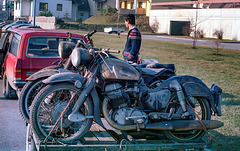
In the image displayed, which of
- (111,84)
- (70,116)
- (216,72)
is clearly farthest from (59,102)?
(216,72)

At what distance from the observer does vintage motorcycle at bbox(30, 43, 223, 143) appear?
468cm

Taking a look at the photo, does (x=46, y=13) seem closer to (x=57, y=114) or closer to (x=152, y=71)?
(x=152, y=71)

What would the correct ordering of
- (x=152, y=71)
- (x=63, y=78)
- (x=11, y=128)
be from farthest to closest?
(x=11, y=128), (x=152, y=71), (x=63, y=78)

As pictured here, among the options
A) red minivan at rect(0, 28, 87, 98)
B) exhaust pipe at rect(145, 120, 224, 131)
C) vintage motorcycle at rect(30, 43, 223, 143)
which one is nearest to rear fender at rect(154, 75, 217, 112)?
vintage motorcycle at rect(30, 43, 223, 143)

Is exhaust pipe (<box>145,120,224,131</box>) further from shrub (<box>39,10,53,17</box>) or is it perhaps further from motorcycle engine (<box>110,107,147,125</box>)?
shrub (<box>39,10,53,17</box>)

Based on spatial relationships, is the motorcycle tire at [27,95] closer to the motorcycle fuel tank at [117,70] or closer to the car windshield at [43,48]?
the motorcycle fuel tank at [117,70]

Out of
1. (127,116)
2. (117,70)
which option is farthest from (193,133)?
(117,70)

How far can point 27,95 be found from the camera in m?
5.68

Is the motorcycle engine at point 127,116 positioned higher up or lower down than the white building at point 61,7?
lower down

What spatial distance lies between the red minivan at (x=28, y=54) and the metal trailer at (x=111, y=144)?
3.16m

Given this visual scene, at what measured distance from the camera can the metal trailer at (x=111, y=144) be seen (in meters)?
4.32

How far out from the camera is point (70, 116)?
180 inches

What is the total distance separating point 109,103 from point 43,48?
4.39 m

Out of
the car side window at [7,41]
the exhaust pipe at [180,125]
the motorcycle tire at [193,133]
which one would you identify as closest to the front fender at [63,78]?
the exhaust pipe at [180,125]
